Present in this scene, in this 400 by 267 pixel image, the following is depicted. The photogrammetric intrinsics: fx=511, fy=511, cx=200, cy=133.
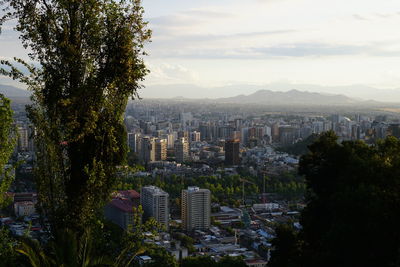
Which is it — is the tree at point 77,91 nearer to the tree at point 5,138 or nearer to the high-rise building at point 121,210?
the tree at point 5,138

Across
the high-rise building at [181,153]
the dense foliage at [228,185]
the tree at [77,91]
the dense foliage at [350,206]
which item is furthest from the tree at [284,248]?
the high-rise building at [181,153]

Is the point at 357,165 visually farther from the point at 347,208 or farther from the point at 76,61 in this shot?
the point at 76,61

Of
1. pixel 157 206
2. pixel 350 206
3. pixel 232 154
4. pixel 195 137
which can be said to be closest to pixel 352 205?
pixel 350 206

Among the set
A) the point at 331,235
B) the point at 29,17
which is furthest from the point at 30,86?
the point at 331,235

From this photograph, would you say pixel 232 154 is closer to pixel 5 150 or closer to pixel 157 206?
pixel 157 206

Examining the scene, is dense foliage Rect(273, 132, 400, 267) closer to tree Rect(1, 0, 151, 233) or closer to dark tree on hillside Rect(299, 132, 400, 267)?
Answer: dark tree on hillside Rect(299, 132, 400, 267)

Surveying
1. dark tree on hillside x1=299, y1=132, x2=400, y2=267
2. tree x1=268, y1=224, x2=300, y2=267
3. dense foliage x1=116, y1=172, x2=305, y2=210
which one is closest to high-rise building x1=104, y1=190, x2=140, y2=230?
dense foliage x1=116, y1=172, x2=305, y2=210
